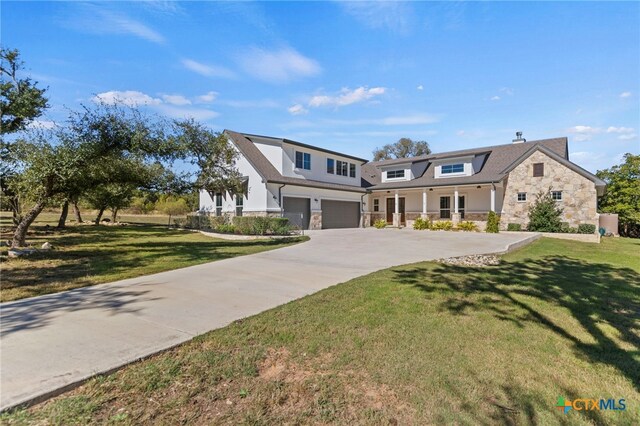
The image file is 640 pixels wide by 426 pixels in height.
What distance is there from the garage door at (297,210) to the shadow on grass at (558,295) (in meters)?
12.8

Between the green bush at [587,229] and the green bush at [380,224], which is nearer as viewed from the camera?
the green bush at [587,229]

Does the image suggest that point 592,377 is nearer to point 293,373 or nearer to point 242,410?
point 293,373

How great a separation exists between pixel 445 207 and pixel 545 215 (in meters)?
6.67

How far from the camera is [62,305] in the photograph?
4996 millimetres

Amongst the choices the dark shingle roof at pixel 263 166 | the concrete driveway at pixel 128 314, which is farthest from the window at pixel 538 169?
the concrete driveway at pixel 128 314

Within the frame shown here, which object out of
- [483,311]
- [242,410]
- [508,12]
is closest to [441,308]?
[483,311]

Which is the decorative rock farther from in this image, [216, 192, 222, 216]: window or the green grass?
[216, 192, 222, 216]: window

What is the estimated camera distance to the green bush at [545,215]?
19391mm

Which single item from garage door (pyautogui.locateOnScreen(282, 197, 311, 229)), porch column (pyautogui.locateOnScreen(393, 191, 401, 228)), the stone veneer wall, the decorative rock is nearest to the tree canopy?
porch column (pyautogui.locateOnScreen(393, 191, 401, 228))

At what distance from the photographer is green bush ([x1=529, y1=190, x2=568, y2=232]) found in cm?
1939

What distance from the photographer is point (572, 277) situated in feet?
24.3

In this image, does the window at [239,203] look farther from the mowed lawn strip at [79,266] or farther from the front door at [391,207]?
the front door at [391,207]

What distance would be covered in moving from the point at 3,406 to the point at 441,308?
5.05m

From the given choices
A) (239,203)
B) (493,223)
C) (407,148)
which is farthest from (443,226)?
(407,148)
